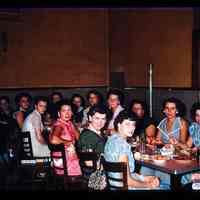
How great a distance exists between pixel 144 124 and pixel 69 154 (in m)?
0.71

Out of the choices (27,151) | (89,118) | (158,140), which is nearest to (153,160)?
(158,140)

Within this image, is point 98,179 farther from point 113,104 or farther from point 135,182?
point 113,104

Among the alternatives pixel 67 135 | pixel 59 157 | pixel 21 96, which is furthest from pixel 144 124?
pixel 21 96

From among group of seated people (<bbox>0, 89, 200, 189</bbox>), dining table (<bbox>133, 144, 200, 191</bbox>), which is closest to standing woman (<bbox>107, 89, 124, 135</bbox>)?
group of seated people (<bbox>0, 89, 200, 189</bbox>)

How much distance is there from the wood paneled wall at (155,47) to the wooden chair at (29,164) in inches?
49.6

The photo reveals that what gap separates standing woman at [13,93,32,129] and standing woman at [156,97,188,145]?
49.9 inches

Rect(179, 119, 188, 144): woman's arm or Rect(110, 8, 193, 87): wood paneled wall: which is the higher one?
Rect(110, 8, 193, 87): wood paneled wall

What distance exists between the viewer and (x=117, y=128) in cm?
324

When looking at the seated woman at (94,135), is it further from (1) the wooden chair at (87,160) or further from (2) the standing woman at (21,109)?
(2) the standing woman at (21,109)

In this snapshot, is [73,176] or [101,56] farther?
[101,56]

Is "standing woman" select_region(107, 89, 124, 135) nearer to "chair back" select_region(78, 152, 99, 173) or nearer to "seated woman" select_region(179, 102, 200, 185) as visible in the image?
"chair back" select_region(78, 152, 99, 173)

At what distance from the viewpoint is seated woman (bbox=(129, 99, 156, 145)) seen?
3.61 meters
